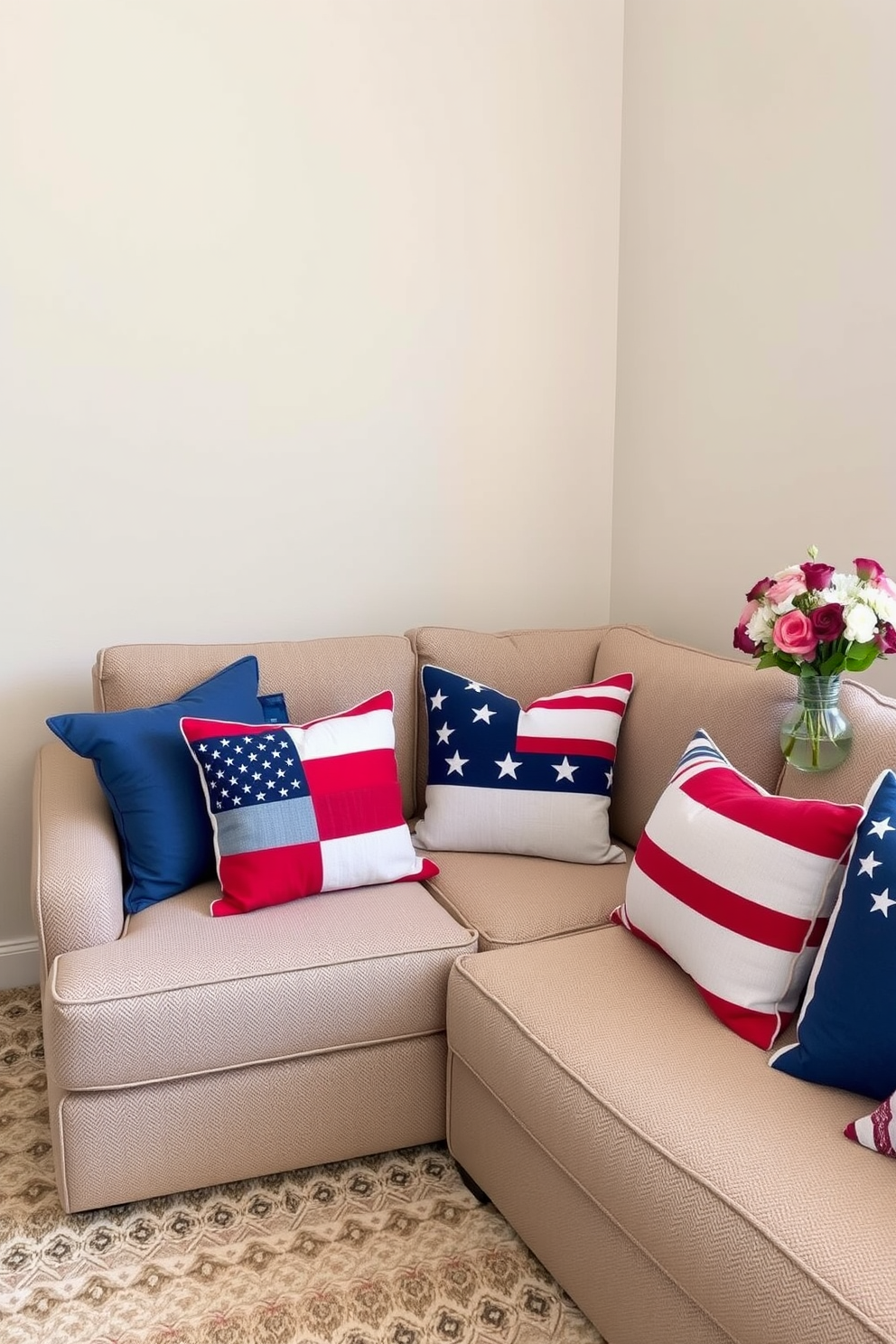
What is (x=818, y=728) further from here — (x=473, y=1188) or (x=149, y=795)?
(x=149, y=795)

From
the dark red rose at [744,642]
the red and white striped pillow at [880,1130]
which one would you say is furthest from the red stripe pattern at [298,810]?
the red and white striped pillow at [880,1130]

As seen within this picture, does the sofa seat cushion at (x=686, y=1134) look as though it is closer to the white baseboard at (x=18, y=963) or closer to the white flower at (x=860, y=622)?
the white flower at (x=860, y=622)

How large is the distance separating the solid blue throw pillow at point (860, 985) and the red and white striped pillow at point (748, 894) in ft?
0.21

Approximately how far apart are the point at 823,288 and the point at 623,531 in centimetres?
95

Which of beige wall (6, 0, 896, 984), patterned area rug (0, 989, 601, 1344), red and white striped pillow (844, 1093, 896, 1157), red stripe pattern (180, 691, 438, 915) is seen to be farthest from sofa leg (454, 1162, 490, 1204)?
beige wall (6, 0, 896, 984)

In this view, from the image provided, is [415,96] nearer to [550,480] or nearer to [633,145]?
[633,145]

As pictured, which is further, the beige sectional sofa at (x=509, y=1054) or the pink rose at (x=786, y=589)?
the pink rose at (x=786, y=589)

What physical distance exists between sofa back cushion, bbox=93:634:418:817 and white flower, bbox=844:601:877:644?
3.51 ft

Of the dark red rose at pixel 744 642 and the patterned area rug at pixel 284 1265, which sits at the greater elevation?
the dark red rose at pixel 744 642

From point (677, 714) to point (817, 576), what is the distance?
0.50 metres

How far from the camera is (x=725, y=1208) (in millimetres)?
1352

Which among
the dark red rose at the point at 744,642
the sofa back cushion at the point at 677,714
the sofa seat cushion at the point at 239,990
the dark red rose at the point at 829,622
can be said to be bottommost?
the sofa seat cushion at the point at 239,990

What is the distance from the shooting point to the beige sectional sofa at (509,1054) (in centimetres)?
137

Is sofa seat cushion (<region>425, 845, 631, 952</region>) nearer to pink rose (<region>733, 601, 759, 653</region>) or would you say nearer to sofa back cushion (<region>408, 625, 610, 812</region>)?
sofa back cushion (<region>408, 625, 610, 812</region>)
